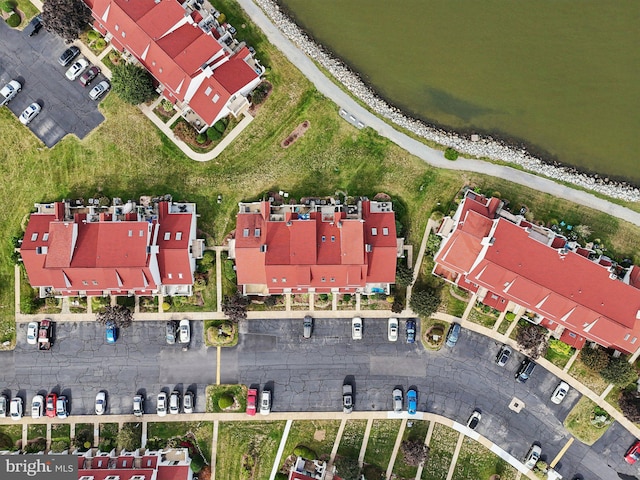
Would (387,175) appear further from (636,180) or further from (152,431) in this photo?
(152,431)

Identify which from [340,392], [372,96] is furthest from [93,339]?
[372,96]

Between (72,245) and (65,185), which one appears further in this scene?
(65,185)

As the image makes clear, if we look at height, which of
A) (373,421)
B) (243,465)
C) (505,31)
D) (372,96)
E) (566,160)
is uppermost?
(505,31)

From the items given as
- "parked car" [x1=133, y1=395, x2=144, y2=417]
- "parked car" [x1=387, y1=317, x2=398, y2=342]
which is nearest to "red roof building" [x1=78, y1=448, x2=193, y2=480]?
"parked car" [x1=133, y1=395, x2=144, y2=417]

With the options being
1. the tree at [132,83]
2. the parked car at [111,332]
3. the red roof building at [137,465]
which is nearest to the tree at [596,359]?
the red roof building at [137,465]

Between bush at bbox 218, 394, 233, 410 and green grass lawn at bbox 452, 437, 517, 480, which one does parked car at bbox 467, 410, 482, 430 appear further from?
bush at bbox 218, 394, 233, 410
